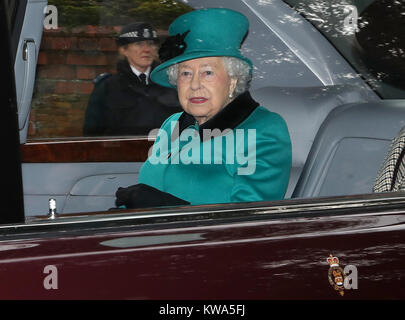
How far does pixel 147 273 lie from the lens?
1.67 metres

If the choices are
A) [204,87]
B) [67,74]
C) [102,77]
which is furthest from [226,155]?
[67,74]

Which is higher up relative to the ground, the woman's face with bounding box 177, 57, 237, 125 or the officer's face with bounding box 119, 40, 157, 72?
the officer's face with bounding box 119, 40, 157, 72

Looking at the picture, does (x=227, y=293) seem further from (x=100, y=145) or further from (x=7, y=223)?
(x=100, y=145)

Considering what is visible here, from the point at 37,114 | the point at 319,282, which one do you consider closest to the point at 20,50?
the point at 37,114

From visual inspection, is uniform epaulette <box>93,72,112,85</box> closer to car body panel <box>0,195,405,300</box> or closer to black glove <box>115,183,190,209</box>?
black glove <box>115,183,190,209</box>

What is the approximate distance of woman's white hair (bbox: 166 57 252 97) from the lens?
2.42 m

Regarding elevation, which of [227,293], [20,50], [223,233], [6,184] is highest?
[20,50]

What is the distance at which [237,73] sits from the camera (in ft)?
7.97

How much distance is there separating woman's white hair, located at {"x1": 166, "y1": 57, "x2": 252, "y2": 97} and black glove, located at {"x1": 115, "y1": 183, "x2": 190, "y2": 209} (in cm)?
44

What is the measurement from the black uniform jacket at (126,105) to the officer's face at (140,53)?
1.1 inches

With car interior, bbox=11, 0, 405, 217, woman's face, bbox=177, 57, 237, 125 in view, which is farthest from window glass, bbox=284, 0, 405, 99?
woman's face, bbox=177, 57, 237, 125

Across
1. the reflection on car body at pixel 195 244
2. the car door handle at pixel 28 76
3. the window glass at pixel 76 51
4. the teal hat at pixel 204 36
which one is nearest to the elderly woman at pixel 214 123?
the teal hat at pixel 204 36

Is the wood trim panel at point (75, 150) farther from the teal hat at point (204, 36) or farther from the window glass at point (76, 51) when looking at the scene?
the teal hat at point (204, 36)

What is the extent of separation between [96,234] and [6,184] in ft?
0.71
